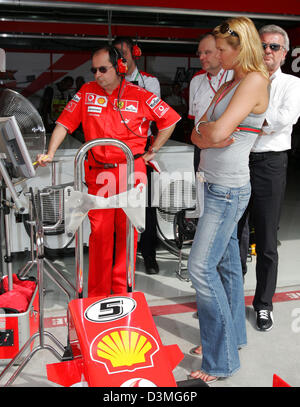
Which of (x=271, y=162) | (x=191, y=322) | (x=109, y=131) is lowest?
(x=191, y=322)

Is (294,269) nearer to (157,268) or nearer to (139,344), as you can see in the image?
(157,268)

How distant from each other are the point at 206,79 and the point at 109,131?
1.01 meters

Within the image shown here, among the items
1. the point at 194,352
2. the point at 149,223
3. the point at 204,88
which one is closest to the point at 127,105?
the point at 204,88

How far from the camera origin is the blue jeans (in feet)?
6.85

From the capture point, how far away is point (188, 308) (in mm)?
3076

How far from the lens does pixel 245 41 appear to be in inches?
75.2

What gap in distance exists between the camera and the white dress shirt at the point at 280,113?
2598 millimetres

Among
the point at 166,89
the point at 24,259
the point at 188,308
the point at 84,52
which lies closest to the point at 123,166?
the point at 188,308

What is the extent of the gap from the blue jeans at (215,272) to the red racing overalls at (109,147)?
0.72 m

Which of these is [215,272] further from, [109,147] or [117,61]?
[117,61]

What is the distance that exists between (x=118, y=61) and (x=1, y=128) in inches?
34.4

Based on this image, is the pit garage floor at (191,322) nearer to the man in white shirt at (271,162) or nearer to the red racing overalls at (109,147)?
the man in white shirt at (271,162)

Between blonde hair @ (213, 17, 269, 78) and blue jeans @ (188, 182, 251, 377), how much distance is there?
1.71 feet

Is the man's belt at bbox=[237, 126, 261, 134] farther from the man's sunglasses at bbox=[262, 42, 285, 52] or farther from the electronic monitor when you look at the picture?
the electronic monitor
